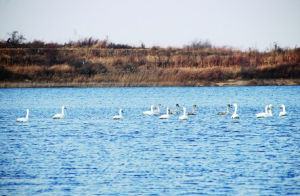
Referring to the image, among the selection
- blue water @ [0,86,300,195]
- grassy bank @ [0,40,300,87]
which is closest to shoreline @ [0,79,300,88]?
grassy bank @ [0,40,300,87]

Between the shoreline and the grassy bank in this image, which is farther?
the grassy bank

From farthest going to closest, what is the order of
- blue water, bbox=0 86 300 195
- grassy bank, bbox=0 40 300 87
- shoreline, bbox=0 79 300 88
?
grassy bank, bbox=0 40 300 87
shoreline, bbox=0 79 300 88
blue water, bbox=0 86 300 195

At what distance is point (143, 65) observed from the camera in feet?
224

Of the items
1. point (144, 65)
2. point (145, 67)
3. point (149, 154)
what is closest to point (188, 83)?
point (145, 67)

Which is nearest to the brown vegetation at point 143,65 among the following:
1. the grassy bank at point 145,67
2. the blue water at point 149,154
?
the grassy bank at point 145,67

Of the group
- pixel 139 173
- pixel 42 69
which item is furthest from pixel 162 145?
pixel 42 69

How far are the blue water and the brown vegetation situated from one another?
23.8m

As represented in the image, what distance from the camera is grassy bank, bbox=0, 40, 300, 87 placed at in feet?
207

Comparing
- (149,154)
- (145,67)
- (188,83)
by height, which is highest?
(145,67)

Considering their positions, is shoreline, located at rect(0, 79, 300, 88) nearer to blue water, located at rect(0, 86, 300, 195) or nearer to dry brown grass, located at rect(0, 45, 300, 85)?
dry brown grass, located at rect(0, 45, 300, 85)

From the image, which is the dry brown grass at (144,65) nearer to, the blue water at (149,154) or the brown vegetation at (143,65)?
the brown vegetation at (143,65)

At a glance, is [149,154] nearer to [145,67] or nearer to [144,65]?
[145,67]

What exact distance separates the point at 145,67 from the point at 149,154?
151ft

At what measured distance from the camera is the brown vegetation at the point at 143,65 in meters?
63.1
